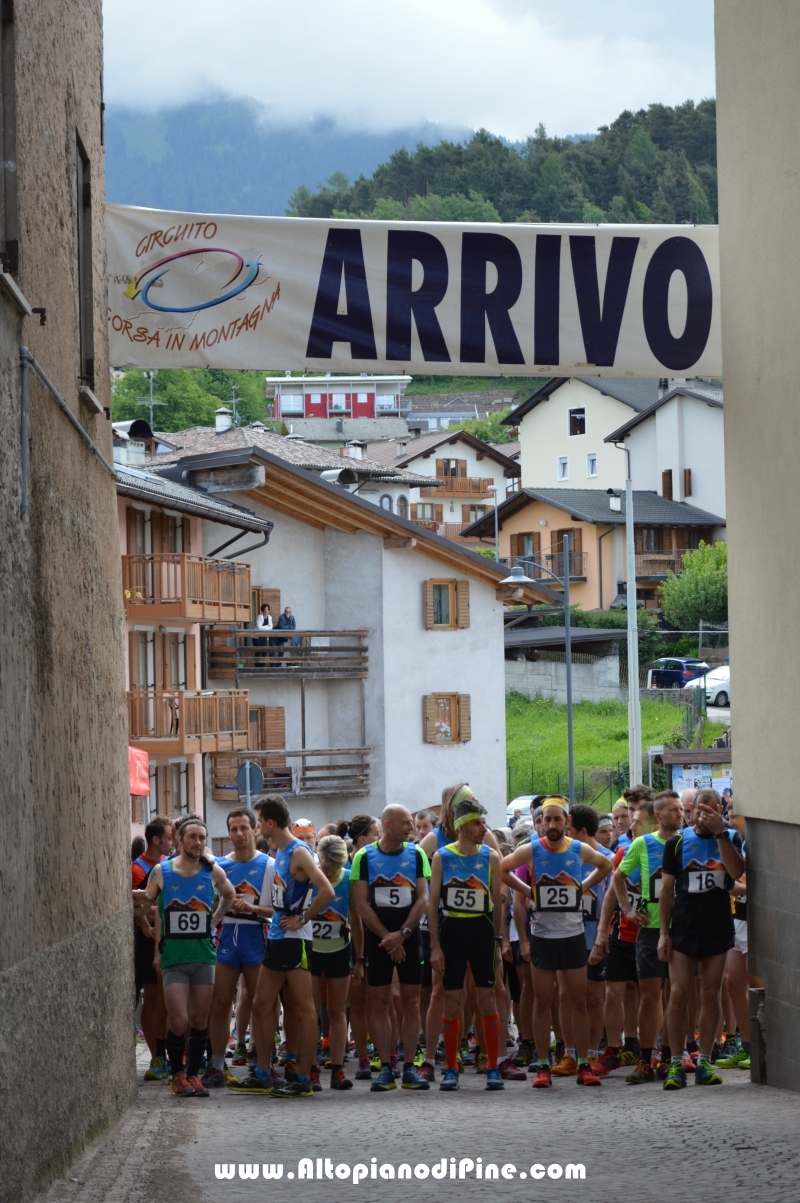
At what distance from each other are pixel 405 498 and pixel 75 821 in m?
89.1

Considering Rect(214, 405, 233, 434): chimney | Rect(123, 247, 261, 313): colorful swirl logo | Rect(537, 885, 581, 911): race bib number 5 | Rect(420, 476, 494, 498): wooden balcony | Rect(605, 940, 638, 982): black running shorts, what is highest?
Rect(420, 476, 494, 498): wooden balcony

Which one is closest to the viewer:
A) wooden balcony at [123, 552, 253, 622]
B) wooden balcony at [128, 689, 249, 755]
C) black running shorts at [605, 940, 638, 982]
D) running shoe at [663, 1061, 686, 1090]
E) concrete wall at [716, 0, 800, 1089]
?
concrete wall at [716, 0, 800, 1089]

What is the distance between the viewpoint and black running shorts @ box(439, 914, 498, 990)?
35.2ft

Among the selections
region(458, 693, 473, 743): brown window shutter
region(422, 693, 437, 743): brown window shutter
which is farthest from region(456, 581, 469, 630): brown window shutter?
region(422, 693, 437, 743): brown window shutter

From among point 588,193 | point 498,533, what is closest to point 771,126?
point 498,533

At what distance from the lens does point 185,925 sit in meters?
11.0

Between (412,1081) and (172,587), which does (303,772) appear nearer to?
(172,587)

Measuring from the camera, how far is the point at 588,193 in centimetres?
17475

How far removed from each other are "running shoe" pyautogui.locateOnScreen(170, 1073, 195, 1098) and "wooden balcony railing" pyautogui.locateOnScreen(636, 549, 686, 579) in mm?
71049

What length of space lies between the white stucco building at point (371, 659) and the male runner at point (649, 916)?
119 ft

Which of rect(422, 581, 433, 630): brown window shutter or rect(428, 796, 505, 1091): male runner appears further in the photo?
rect(422, 581, 433, 630): brown window shutter

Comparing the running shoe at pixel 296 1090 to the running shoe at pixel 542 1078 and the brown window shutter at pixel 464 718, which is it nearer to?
the running shoe at pixel 542 1078

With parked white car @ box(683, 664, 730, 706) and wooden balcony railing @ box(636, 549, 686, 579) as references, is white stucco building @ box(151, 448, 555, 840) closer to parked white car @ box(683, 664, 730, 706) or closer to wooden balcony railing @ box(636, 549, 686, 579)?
parked white car @ box(683, 664, 730, 706)

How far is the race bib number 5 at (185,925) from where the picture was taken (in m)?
11.0
